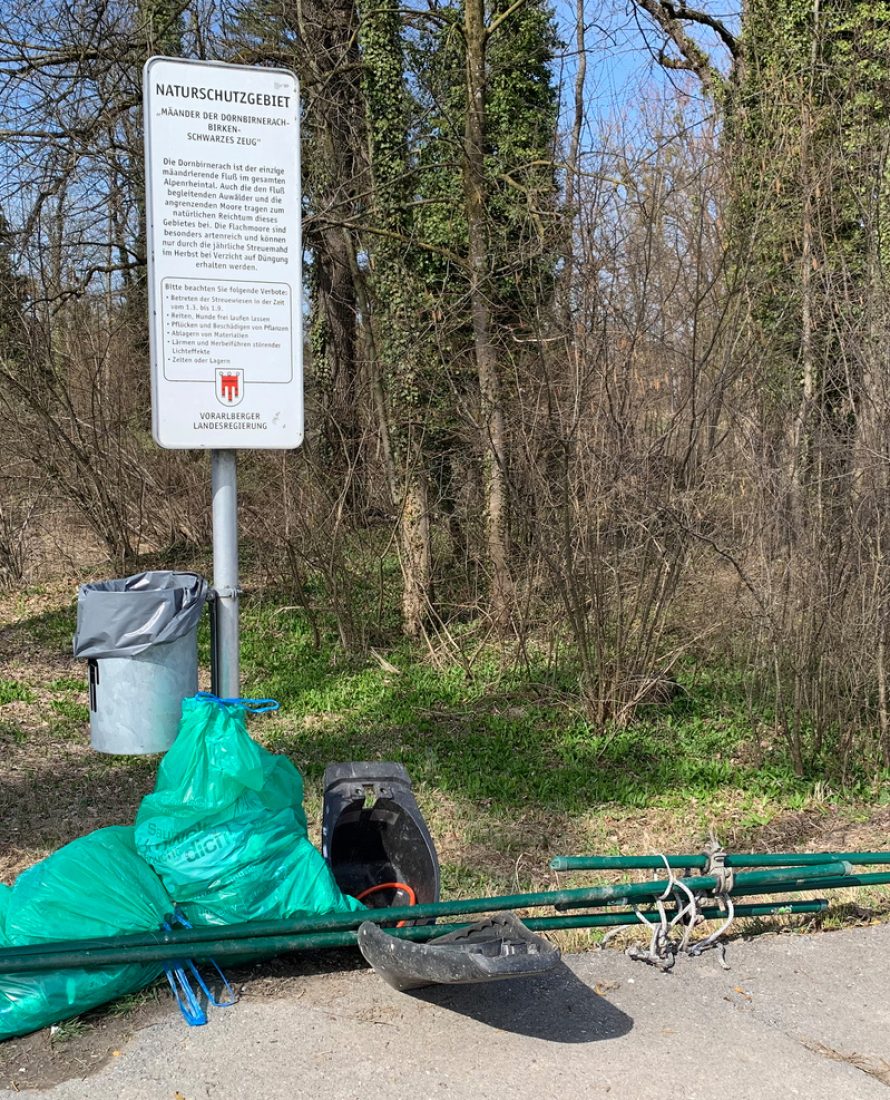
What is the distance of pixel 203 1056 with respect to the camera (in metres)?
2.99

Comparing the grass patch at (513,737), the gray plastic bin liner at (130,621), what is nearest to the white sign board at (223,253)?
the gray plastic bin liner at (130,621)

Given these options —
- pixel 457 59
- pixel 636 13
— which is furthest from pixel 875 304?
pixel 457 59

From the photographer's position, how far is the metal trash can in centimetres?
394

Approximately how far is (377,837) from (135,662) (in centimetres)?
115

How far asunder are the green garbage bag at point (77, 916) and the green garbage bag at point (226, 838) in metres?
0.10

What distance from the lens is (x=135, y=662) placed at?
394cm

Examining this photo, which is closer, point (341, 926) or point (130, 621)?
point (341, 926)

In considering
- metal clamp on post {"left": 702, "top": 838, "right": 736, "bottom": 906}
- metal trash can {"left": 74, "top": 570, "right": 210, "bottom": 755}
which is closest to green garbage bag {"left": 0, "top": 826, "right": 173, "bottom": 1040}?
metal trash can {"left": 74, "top": 570, "right": 210, "bottom": 755}

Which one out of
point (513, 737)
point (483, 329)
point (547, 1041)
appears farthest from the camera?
point (483, 329)

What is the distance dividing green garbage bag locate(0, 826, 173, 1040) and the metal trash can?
19.7 inches

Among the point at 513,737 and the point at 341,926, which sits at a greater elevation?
the point at 341,926

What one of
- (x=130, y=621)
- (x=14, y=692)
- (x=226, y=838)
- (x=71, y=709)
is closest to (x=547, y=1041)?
(x=226, y=838)

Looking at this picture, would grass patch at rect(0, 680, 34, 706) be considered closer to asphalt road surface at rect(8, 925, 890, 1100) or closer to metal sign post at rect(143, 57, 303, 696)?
metal sign post at rect(143, 57, 303, 696)

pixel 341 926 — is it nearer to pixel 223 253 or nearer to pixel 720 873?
pixel 720 873
